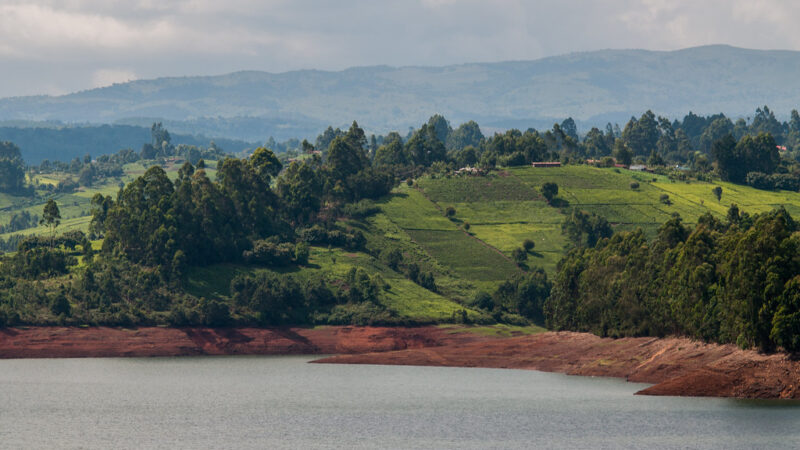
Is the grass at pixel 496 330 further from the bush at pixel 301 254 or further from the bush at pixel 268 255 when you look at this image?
the bush at pixel 268 255

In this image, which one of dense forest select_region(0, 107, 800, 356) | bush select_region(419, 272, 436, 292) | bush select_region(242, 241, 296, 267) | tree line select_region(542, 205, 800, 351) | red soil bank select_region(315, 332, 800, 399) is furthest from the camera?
bush select_region(419, 272, 436, 292)

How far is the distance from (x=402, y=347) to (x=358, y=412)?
2523 inches

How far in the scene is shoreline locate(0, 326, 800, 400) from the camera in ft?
413

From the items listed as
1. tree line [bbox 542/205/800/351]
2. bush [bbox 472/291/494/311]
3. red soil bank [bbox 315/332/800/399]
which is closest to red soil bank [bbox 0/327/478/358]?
red soil bank [bbox 315/332/800/399]

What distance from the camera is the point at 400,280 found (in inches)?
7372

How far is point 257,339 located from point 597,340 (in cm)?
5033

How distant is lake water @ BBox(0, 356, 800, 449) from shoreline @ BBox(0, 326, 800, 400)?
5065mm

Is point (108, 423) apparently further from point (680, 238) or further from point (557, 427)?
point (680, 238)

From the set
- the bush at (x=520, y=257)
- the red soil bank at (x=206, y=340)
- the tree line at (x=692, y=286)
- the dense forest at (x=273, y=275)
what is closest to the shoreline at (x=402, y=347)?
the red soil bank at (x=206, y=340)

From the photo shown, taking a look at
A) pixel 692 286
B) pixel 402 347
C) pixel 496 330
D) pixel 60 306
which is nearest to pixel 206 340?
pixel 60 306

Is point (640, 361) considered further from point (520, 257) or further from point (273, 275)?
point (520, 257)

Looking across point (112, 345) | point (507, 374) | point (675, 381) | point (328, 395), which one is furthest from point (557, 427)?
point (112, 345)

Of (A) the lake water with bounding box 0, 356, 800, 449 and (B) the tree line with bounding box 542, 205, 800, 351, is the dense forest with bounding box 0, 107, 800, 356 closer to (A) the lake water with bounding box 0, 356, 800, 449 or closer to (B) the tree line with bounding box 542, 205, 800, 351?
(B) the tree line with bounding box 542, 205, 800, 351

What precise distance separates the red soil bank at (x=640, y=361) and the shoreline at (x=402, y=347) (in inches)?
6.2
